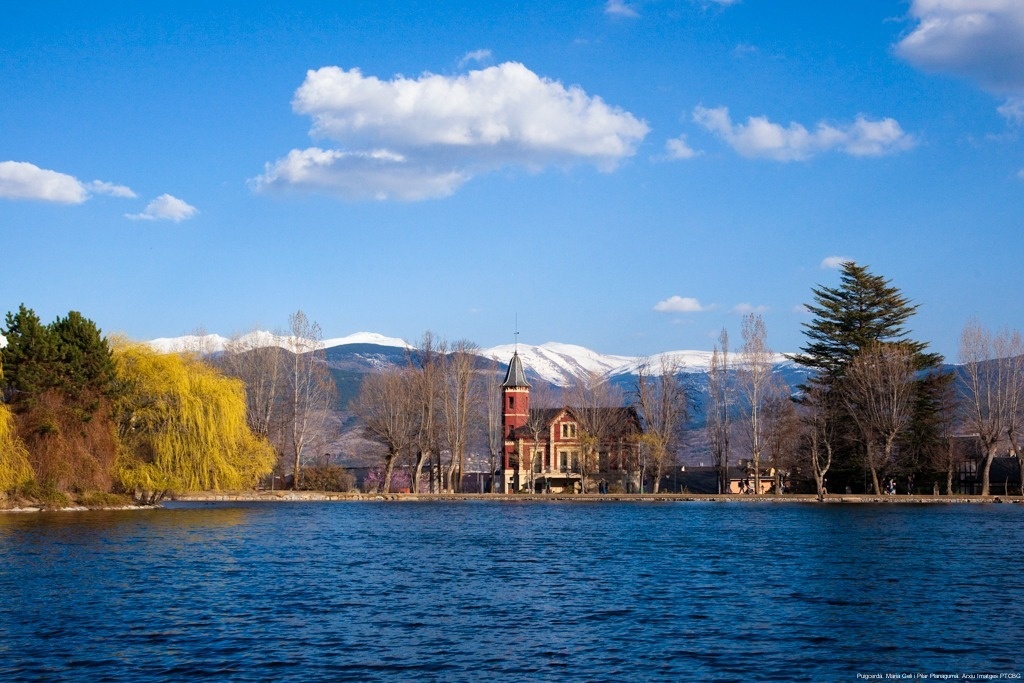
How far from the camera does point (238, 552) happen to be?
119 feet

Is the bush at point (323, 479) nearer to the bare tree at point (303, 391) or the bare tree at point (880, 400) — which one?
the bare tree at point (303, 391)

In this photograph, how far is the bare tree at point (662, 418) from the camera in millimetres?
86375

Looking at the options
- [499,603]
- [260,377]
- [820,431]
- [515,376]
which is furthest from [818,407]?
[499,603]

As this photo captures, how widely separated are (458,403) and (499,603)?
205ft

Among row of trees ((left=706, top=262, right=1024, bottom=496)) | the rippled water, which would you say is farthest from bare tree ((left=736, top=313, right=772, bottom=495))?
the rippled water

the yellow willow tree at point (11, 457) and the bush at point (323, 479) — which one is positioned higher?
the yellow willow tree at point (11, 457)

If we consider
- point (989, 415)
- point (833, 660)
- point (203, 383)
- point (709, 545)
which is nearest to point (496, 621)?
point (833, 660)

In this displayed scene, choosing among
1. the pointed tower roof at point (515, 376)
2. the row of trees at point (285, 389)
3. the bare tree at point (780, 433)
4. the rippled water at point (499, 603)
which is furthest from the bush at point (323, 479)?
the rippled water at point (499, 603)

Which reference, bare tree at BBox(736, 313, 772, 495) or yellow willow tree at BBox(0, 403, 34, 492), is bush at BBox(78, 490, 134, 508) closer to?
yellow willow tree at BBox(0, 403, 34, 492)

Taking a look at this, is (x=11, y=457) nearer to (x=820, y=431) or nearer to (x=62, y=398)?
(x=62, y=398)

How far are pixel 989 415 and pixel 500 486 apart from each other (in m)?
45.2

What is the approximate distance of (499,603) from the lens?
26.0 meters

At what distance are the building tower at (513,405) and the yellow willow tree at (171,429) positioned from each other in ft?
140

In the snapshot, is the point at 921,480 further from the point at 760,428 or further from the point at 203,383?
the point at 203,383
